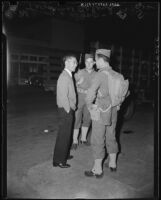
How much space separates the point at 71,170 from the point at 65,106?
3.73 ft

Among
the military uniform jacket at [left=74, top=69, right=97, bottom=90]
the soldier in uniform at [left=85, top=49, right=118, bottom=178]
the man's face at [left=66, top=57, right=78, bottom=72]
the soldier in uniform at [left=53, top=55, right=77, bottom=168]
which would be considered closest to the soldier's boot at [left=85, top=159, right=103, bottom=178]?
the soldier in uniform at [left=85, top=49, right=118, bottom=178]

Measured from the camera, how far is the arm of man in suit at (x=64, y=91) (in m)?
3.97

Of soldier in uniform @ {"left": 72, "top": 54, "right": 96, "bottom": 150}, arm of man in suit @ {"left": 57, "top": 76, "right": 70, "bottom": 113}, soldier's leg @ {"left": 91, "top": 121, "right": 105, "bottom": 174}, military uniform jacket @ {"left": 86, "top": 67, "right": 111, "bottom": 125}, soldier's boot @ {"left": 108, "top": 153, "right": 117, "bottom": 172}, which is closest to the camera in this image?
military uniform jacket @ {"left": 86, "top": 67, "right": 111, "bottom": 125}

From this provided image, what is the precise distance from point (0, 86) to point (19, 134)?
3.90 meters

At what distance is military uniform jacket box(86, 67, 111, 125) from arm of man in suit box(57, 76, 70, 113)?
17.2 inches

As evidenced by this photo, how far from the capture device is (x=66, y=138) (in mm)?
4188

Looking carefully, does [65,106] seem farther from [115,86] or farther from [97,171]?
[97,171]

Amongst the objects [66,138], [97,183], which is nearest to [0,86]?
[66,138]

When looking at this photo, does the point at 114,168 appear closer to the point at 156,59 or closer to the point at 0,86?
the point at 156,59

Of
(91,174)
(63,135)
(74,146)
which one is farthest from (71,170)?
(74,146)

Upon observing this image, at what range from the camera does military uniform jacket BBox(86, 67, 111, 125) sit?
3652 millimetres

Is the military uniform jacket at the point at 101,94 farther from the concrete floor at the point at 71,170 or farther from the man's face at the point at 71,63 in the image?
the concrete floor at the point at 71,170

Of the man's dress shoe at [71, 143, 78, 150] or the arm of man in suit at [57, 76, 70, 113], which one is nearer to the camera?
the arm of man in suit at [57, 76, 70, 113]

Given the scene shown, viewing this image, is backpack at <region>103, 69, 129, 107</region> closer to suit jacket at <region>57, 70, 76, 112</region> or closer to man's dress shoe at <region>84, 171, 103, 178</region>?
suit jacket at <region>57, 70, 76, 112</region>
